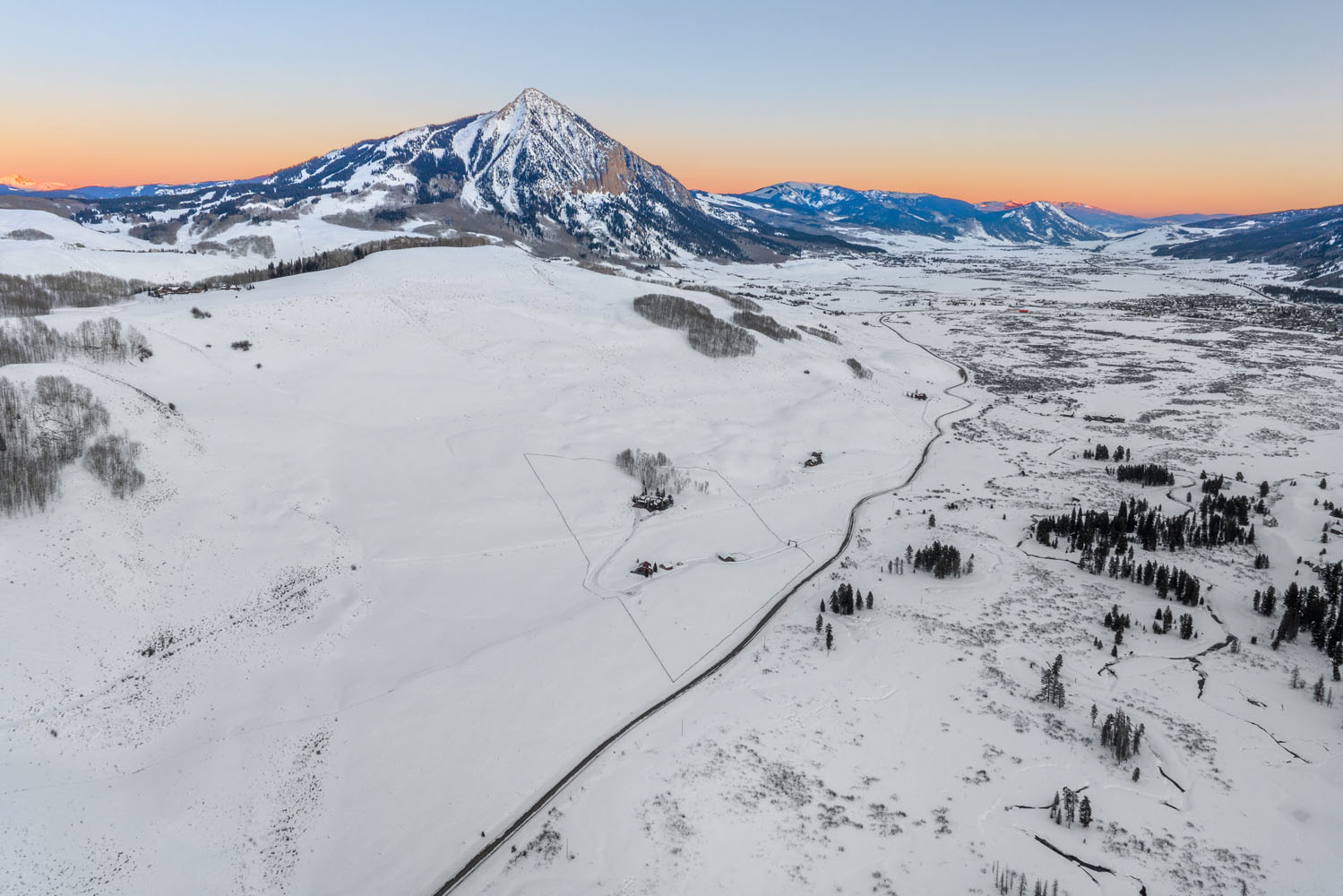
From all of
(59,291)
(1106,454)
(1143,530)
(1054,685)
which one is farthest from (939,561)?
(59,291)

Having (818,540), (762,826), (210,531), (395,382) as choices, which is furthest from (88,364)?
(762,826)

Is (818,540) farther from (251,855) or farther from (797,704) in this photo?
(251,855)

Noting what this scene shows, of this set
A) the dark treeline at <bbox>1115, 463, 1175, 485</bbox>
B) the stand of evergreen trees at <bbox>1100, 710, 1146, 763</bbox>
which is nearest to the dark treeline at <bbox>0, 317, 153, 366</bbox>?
the stand of evergreen trees at <bbox>1100, 710, 1146, 763</bbox>

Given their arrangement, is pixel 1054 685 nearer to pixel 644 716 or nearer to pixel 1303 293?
pixel 644 716

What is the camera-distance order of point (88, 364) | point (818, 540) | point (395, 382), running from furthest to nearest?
point (395, 382), point (88, 364), point (818, 540)

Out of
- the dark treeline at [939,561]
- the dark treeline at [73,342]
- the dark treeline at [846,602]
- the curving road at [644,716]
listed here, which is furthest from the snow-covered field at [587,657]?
the dark treeline at [73,342]

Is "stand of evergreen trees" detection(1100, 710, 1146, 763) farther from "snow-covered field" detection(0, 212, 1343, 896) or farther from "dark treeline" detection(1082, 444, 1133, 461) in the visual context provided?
"dark treeline" detection(1082, 444, 1133, 461)

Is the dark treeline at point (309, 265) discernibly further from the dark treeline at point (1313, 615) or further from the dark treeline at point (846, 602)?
the dark treeline at point (1313, 615)
